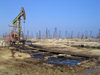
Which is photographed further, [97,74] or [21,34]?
[21,34]

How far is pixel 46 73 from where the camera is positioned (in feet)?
23.6

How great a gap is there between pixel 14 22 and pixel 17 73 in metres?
16.6

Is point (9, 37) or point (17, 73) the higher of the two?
point (9, 37)

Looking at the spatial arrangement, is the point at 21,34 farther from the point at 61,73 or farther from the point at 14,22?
the point at 61,73

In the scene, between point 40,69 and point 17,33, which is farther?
point 17,33

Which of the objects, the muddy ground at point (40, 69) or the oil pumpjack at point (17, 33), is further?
the oil pumpjack at point (17, 33)

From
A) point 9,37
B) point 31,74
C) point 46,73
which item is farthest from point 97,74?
point 9,37

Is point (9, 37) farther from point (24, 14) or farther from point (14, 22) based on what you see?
point (24, 14)

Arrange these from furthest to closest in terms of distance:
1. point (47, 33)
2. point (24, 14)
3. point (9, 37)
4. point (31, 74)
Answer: point (47, 33), point (9, 37), point (24, 14), point (31, 74)

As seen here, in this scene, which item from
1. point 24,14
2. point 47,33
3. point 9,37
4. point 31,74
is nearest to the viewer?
point 31,74

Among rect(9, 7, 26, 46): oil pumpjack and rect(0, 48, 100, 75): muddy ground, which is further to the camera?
rect(9, 7, 26, 46): oil pumpjack

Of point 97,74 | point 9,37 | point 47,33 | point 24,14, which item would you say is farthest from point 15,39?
point 47,33

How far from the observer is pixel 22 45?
2242 centimetres

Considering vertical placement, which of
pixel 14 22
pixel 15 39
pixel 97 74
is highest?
pixel 14 22
